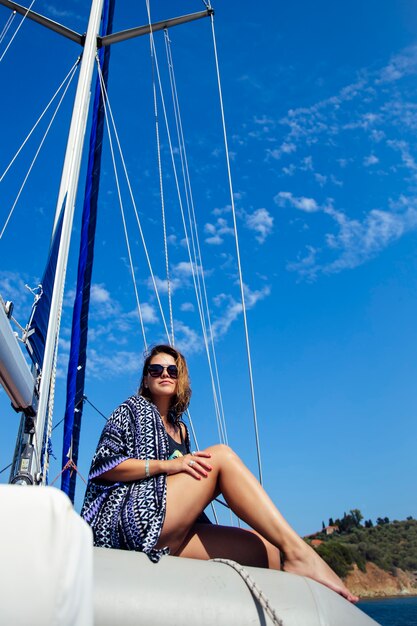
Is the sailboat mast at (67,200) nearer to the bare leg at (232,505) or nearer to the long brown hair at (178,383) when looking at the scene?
the long brown hair at (178,383)

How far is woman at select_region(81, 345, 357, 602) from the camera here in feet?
6.55

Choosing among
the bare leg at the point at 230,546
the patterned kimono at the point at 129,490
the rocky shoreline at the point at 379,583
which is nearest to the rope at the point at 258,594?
the patterned kimono at the point at 129,490

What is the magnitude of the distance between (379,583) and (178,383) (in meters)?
91.3

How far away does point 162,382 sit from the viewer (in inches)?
113

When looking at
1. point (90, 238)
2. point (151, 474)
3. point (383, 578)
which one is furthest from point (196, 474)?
point (383, 578)

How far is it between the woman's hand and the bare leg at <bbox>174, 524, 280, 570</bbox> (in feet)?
1.13

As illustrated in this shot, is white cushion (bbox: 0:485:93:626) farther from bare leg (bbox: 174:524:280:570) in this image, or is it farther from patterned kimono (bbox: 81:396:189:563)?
bare leg (bbox: 174:524:280:570)

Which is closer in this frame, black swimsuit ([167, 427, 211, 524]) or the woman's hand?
the woman's hand

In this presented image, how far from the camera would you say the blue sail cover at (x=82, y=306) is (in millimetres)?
5480

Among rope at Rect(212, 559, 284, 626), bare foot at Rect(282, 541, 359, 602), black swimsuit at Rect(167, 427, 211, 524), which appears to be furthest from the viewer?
black swimsuit at Rect(167, 427, 211, 524)

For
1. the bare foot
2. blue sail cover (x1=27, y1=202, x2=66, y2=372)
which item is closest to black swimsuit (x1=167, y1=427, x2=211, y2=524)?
the bare foot

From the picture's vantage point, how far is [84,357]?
596 centimetres

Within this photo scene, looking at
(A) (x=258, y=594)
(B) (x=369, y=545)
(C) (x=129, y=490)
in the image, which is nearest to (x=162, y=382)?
(C) (x=129, y=490)

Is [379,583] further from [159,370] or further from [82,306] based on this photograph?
[159,370]
